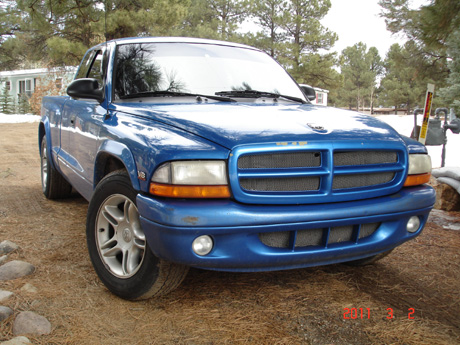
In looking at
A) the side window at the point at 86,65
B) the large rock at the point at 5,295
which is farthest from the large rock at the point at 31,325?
the side window at the point at 86,65

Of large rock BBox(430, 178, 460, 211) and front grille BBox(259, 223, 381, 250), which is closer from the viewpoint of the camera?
front grille BBox(259, 223, 381, 250)

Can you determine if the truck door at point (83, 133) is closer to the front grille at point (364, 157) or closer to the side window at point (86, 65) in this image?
the side window at point (86, 65)

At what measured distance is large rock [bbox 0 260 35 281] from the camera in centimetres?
323

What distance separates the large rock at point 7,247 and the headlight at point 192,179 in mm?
2002

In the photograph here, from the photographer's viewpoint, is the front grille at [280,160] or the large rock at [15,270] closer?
the front grille at [280,160]

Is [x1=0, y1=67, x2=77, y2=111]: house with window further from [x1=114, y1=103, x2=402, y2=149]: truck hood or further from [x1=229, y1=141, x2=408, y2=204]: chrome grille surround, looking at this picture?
[x1=229, y1=141, x2=408, y2=204]: chrome grille surround

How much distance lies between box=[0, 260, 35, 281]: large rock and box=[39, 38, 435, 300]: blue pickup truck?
659mm

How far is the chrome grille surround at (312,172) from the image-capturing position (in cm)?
247

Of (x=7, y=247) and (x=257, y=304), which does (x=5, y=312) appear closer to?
(x=7, y=247)

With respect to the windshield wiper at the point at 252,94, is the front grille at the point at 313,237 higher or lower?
lower

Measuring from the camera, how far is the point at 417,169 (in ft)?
9.89

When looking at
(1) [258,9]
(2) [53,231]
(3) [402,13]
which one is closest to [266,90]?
(2) [53,231]

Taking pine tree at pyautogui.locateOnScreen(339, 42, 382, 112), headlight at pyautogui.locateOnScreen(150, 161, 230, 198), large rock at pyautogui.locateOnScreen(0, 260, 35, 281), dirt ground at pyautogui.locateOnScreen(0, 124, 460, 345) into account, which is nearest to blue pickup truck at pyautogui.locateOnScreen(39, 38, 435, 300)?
headlight at pyautogui.locateOnScreen(150, 161, 230, 198)

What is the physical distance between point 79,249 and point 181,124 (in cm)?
178
